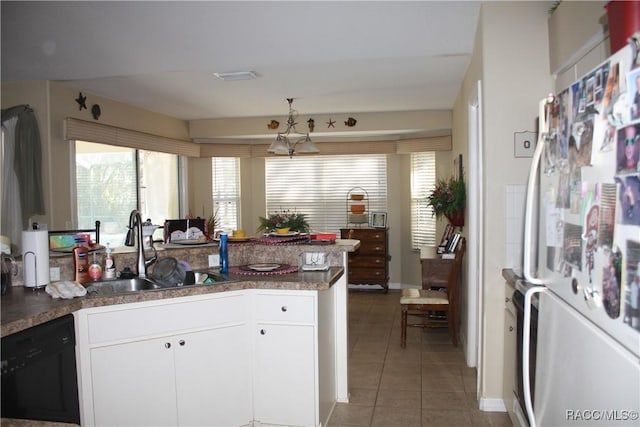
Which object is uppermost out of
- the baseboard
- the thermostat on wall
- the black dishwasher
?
the thermostat on wall

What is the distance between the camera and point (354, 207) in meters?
7.46

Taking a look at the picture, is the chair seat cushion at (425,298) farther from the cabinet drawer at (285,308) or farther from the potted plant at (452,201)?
the cabinet drawer at (285,308)

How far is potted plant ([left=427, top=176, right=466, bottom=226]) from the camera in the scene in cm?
452

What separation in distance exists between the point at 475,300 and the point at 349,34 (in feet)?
7.14

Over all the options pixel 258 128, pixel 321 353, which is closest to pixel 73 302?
pixel 321 353

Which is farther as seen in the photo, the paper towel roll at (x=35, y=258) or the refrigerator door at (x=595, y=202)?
the paper towel roll at (x=35, y=258)

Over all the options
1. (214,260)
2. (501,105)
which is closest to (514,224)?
(501,105)

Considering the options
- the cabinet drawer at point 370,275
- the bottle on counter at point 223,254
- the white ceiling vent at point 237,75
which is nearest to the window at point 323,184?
the cabinet drawer at point 370,275

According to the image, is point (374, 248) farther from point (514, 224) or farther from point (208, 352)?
point (208, 352)

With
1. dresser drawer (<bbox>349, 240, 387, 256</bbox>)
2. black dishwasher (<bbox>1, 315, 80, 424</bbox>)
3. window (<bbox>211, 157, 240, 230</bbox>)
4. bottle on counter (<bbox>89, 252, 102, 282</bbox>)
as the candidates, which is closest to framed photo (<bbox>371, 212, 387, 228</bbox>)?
dresser drawer (<bbox>349, 240, 387, 256</bbox>)

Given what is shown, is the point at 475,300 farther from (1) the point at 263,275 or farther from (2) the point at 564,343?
(2) the point at 564,343

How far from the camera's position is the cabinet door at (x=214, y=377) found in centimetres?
271

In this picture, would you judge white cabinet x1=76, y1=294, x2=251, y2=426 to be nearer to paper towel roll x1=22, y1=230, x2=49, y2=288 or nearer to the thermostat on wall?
paper towel roll x1=22, y1=230, x2=49, y2=288

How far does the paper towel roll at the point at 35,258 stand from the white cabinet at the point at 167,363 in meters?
0.43
